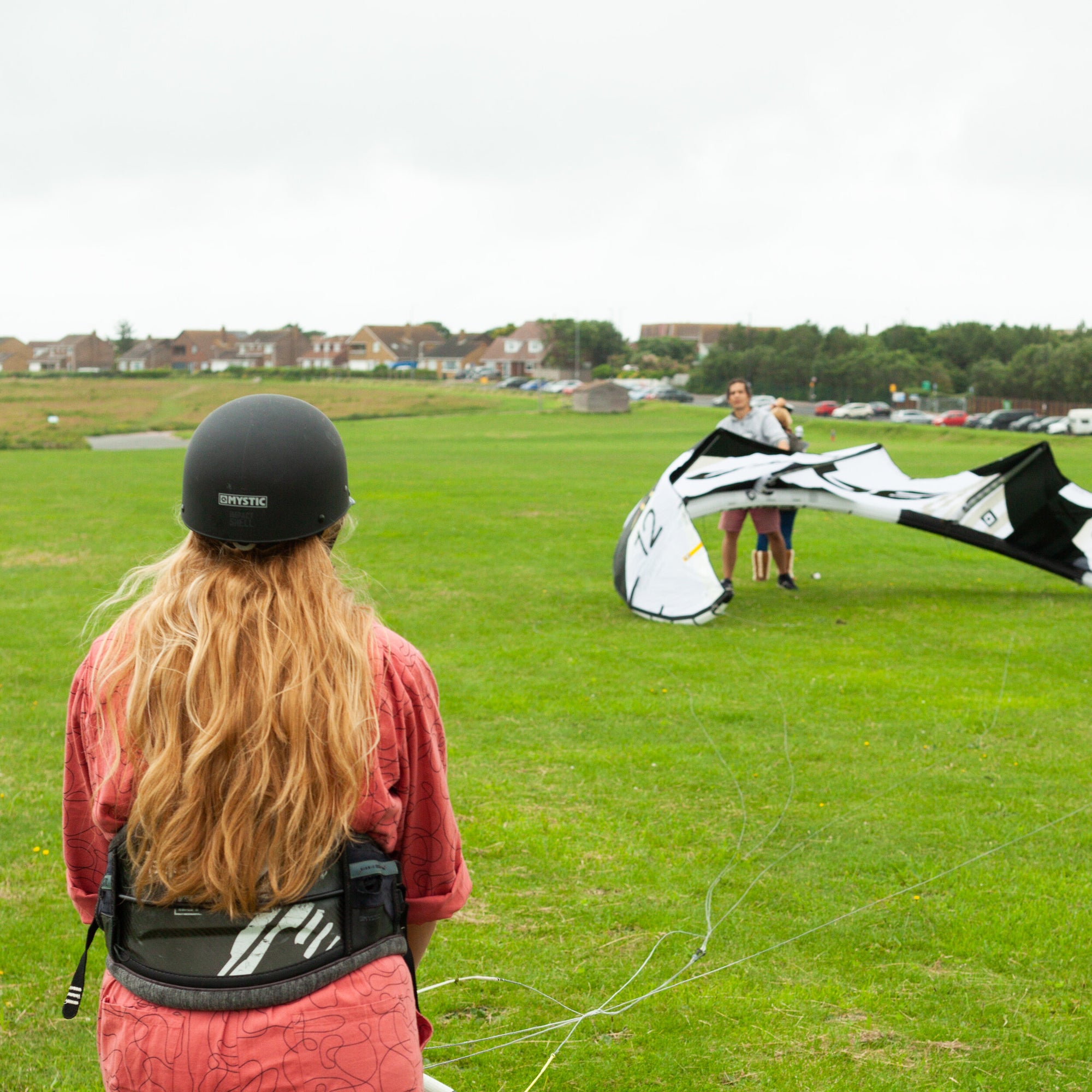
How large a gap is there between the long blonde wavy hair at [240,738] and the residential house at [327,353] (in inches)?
6098

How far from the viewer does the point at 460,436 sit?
166ft

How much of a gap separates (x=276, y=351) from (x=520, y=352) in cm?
3860

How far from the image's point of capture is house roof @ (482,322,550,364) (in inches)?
5399

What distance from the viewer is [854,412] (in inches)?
2719

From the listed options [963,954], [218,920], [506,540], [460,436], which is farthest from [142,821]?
[460,436]

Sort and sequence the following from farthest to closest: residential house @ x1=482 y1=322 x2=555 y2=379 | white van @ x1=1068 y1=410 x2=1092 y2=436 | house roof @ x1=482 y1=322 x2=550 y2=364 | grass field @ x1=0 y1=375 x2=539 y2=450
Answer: house roof @ x1=482 y1=322 x2=550 y2=364, residential house @ x1=482 y1=322 x2=555 y2=379, white van @ x1=1068 y1=410 x2=1092 y2=436, grass field @ x1=0 y1=375 x2=539 y2=450

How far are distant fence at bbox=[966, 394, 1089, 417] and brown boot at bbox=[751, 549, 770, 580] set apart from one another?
62057 mm

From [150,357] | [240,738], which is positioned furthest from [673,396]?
[150,357]

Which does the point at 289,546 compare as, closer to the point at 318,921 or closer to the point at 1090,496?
the point at 318,921

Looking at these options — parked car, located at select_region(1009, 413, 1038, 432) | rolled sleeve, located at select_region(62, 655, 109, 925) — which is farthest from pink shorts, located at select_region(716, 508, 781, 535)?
parked car, located at select_region(1009, 413, 1038, 432)

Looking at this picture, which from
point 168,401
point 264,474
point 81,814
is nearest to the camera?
point 264,474

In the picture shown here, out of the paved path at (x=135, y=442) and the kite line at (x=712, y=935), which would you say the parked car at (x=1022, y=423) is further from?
the kite line at (x=712, y=935)

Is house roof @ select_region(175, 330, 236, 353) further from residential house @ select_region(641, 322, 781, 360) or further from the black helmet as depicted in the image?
the black helmet

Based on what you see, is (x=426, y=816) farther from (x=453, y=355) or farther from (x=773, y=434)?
(x=453, y=355)
